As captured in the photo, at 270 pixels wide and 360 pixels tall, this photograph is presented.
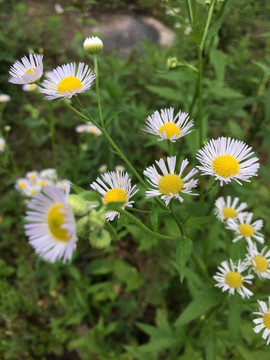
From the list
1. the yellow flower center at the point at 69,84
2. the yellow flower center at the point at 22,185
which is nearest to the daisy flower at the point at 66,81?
the yellow flower center at the point at 69,84

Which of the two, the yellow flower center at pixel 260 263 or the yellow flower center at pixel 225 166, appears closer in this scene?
the yellow flower center at pixel 225 166

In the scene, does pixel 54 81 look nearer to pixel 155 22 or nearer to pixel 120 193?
pixel 120 193

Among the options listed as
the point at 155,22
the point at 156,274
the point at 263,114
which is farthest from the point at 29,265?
the point at 155,22

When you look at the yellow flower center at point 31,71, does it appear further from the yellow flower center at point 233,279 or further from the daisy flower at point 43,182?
the daisy flower at point 43,182

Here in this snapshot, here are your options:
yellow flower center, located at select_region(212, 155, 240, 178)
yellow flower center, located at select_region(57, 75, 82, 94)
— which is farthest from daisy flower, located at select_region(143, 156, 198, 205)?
yellow flower center, located at select_region(57, 75, 82, 94)

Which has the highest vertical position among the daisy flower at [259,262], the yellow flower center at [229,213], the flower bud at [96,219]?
the yellow flower center at [229,213]

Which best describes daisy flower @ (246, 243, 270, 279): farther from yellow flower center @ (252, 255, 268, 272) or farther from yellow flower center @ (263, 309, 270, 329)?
yellow flower center @ (263, 309, 270, 329)

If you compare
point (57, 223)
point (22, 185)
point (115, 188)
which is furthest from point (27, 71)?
point (22, 185)
